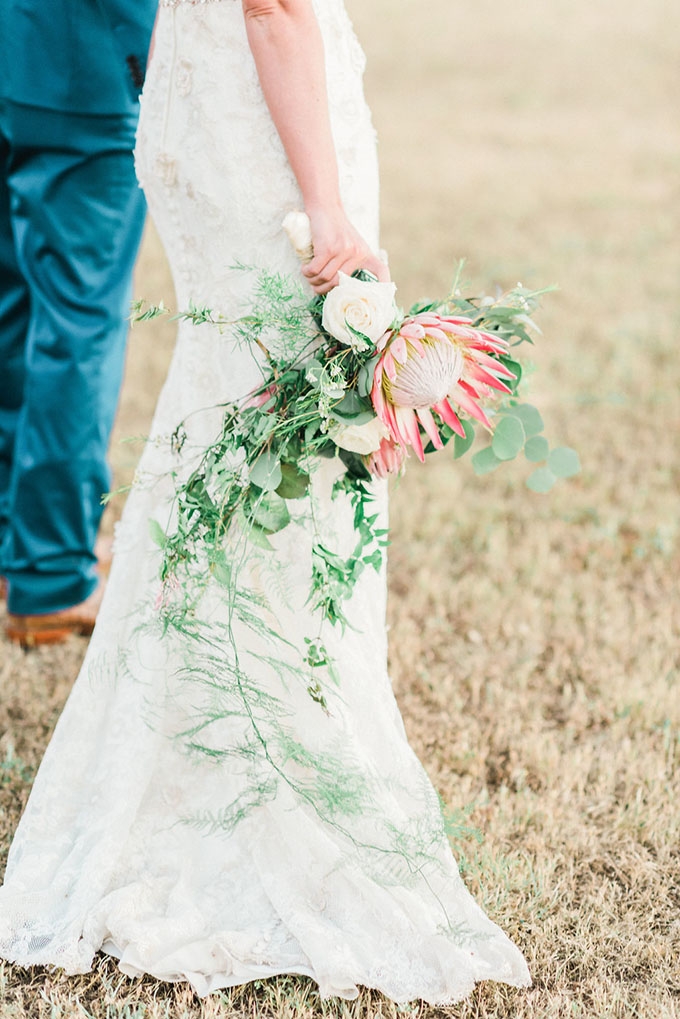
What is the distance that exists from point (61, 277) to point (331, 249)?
124 cm

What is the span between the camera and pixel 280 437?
2.00 meters

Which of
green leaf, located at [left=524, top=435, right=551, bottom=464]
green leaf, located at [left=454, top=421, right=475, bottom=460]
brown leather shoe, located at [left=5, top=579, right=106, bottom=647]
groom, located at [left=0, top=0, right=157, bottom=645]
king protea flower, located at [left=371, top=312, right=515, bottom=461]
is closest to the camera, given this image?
king protea flower, located at [left=371, top=312, right=515, bottom=461]

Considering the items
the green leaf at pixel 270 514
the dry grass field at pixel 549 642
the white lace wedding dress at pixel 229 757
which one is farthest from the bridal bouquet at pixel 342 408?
the dry grass field at pixel 549 642

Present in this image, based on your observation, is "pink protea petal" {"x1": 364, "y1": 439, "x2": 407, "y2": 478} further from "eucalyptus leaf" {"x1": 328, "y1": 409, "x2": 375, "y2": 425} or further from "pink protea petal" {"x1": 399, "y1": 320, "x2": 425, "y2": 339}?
"pink protea petal" {"x1": 399, "y1": 320, "x2": 425, "y2": 339}

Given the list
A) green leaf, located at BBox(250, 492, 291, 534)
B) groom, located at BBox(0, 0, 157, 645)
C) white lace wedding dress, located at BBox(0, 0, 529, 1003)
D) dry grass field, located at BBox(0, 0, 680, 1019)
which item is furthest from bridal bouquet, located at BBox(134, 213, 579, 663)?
groom, located at BBox(0, 0, 157, 645)

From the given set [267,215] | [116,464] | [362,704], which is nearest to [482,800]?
[362,704]

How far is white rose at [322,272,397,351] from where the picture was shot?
1883mm

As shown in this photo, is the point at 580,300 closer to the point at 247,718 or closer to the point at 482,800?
the point at 482,800

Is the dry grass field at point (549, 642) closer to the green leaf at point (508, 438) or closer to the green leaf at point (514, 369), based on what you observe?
the green leaf at point (514, 369)

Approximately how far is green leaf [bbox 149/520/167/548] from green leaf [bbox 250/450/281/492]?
0.94 feet

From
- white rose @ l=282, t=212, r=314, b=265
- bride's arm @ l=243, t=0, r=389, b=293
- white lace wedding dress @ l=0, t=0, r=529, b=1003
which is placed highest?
bride's arm @ l=243, t=0, r=389, b=293

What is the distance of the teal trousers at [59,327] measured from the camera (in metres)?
2.87

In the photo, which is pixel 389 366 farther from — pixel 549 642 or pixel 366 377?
pixel 549 642

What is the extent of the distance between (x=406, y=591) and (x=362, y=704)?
1.33 meters
